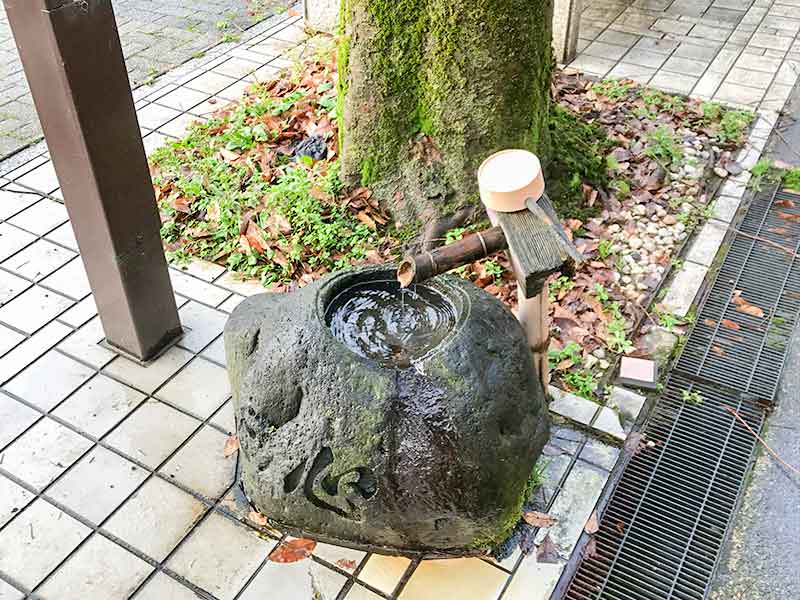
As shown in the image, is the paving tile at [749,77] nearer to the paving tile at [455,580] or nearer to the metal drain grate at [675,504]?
the metal drain grate at [675,504]

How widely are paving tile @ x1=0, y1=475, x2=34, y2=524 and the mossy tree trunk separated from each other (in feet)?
8.93

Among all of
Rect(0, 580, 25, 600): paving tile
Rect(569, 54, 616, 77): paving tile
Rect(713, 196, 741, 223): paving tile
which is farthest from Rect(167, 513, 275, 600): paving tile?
Rect(569, 54, 616, 77): paving tile

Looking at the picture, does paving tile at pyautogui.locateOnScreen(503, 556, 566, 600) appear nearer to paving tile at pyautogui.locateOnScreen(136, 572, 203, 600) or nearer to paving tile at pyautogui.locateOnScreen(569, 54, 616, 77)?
paving tile at pyautogui.locateOnScreen(136, 572, 203, 600)

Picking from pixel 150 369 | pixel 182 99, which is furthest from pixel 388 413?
pixel 182 99

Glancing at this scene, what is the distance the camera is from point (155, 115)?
6508mm

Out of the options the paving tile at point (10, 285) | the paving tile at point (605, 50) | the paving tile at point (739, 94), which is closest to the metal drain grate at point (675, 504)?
the paving tile at point (739, 94)

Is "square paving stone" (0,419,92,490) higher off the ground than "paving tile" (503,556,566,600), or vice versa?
"square paving stone" (0,419,92,490)

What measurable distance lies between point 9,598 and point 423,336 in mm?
2044

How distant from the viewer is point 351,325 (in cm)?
312

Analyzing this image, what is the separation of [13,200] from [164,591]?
363 centimetres

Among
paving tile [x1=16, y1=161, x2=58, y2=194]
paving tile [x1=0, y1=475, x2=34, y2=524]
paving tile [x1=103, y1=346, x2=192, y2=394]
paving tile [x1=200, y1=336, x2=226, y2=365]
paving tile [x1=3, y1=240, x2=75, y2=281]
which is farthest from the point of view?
paving tile [x1=16, y1=161, x2=58, y2=194]

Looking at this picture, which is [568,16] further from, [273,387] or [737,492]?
[273,387]

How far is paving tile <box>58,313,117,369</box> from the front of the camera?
4234mm

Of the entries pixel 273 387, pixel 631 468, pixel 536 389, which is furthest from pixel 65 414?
pixel 631 468
